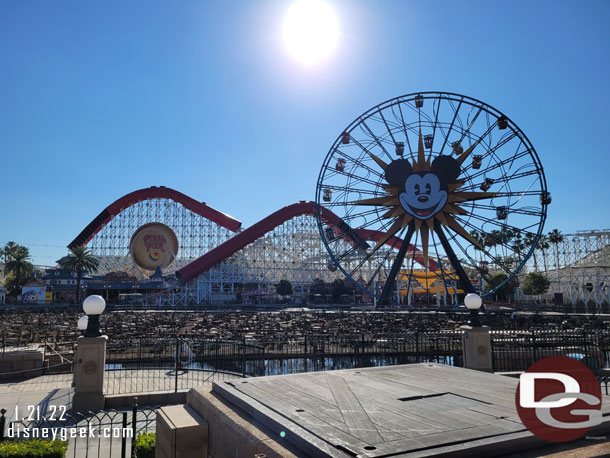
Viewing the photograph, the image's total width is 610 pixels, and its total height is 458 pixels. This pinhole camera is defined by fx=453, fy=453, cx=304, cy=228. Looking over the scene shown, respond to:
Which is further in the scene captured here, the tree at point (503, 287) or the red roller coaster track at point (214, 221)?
the tree at point (503, 287)

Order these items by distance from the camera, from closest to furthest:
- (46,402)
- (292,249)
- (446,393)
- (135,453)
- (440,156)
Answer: (446,393), (135,453), (46,402), (440,156), (292,249)

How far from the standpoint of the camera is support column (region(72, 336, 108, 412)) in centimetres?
949

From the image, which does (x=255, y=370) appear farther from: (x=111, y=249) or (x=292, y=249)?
(x=111, y=249)

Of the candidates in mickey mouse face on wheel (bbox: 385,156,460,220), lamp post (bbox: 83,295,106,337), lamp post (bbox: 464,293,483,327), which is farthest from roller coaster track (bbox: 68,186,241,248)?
lamp post (bbox: 464,293,483,327)

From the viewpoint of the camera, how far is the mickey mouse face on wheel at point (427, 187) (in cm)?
3147

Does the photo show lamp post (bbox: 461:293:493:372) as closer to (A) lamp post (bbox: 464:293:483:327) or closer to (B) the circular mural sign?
(A) lamp post (bbox: 464:293:483:327)

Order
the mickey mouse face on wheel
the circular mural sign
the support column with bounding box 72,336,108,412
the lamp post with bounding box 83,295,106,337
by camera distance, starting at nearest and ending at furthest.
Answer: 1. the support column with bounding box 72,336,108,412
2. the lamp post with bounding box 83,295,106,337
3. the mickey mouse face on wheel
4. the circular mural sign

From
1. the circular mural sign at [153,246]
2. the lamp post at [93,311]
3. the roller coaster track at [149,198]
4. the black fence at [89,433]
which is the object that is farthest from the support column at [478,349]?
the circular mural sign at [153,246]

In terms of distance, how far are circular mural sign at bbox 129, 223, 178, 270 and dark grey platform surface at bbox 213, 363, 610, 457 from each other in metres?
66.2

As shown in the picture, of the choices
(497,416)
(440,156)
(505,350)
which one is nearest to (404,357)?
(505,350)

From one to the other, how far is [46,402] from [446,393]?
901 centimetres

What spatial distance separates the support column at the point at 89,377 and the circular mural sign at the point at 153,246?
6128cm

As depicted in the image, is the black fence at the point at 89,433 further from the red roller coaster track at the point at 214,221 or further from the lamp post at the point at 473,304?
the red roller coaster track at the point at 214,221

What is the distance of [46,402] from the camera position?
10047 mm
